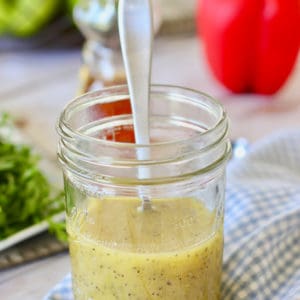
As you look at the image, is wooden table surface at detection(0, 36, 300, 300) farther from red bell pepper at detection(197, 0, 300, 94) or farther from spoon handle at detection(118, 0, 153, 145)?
spoon handle at detection(118, 0, 153, 145)

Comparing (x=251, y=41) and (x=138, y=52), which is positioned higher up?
(x=138, y=52)

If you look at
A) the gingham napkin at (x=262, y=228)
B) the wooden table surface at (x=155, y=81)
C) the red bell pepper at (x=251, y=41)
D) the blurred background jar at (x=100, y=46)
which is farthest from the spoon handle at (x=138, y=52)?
the red bell pepper at (x=251, y=41)

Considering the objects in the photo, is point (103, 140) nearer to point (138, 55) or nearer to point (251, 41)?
point (138, 55)

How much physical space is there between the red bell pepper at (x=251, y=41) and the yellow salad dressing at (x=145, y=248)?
648 millimetres

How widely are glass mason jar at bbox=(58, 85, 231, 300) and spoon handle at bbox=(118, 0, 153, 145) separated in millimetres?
44

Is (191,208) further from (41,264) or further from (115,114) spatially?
(41,264)

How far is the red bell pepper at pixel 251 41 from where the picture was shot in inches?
45.4

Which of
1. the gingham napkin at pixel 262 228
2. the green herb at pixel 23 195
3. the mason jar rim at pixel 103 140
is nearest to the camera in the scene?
the mason jar rim at pixel 103 140

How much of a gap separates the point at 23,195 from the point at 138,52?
30 cm

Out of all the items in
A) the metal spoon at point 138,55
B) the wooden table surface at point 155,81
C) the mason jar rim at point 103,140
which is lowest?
the wooden table surface at point 155,81

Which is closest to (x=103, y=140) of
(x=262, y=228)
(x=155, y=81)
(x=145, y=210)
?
(x=145, y=210)

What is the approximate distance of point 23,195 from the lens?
79 centimetres

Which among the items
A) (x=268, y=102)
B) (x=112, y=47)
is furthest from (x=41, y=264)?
(x=268, y=102)

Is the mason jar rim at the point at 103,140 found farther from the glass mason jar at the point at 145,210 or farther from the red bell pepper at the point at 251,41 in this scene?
the red bell pepper at the point at 251,41
